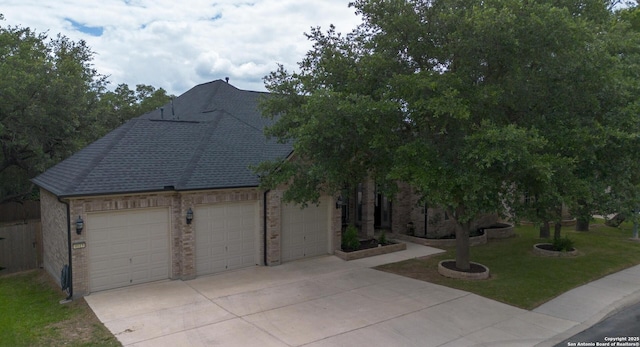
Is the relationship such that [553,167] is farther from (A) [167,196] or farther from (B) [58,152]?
(B) [58,152]

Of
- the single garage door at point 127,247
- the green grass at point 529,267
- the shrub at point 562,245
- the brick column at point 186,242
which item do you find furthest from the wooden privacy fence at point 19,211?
the shrub at point 562,245

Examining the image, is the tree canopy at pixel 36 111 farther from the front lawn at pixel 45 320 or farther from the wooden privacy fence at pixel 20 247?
the front lawn at pixel 45 320

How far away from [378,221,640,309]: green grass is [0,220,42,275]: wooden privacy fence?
466 inches

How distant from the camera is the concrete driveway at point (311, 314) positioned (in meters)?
8.61

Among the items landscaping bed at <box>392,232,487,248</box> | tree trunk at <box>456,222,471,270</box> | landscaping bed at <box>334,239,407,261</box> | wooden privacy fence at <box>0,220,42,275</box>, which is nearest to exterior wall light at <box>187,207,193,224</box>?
landscaping bed at <box>334,239,407,261</box>

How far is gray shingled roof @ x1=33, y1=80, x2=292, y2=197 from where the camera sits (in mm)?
11602

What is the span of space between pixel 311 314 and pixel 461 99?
18.9ft

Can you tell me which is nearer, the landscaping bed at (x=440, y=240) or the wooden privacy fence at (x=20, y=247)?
the wooden privacy fence at (x=20, y=247)

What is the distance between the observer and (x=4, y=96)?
623 inches

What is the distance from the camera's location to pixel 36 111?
643 inches

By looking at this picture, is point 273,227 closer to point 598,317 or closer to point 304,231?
point 304,231

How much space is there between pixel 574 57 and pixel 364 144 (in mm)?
5173

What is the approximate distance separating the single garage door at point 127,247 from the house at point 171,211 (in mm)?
25

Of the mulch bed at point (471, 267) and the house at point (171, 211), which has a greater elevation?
the house at point (171, 211)
